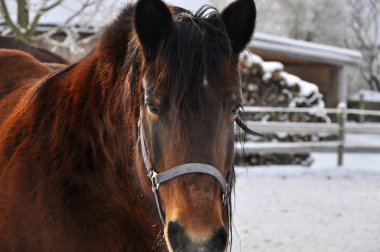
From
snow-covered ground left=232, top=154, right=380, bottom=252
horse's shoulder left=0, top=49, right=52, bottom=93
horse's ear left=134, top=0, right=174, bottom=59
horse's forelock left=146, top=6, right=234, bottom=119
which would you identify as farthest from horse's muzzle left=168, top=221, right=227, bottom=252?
snow-covered ground left=232, top=154, right=380, bottom=252

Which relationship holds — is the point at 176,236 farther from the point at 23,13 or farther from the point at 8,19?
the point at 23,13

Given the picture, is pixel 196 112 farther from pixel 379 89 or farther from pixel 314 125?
pixel 379 89

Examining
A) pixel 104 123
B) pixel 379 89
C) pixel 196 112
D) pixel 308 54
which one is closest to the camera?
pixel 196 112

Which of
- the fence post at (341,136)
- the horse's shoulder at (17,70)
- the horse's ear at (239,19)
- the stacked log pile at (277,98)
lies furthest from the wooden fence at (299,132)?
the horse's ear at (239,19)

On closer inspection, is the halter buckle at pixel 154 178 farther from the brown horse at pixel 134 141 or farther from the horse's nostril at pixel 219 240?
the horse's nostril at pixel 219 240

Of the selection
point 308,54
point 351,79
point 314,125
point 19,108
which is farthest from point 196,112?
point 351,79

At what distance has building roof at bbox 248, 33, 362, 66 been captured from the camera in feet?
50.9

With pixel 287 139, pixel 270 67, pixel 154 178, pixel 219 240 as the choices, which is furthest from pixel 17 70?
pixel 287 139

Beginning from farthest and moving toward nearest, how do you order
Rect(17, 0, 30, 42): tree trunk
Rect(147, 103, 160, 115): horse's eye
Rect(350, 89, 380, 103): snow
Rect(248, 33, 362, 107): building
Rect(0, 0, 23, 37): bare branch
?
Rect(350, 89, 380, 103): snow
Rect(248, 33, 362, 107): building
Rect(17, 0, 30, 42): tree trunk
Rect(0, 0, 23, 37): bare branch
Rect(147, 103, 160, 115): horse's eye

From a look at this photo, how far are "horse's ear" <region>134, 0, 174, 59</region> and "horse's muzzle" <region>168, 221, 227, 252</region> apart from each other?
0.70 meters

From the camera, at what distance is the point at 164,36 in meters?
2.10

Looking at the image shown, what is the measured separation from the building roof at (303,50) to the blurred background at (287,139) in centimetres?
3

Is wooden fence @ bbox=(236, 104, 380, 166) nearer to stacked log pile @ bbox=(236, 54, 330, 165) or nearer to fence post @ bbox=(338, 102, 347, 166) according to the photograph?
fence post @ bbox=(338, 102, 347, 166)

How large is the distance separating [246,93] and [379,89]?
23021mm
